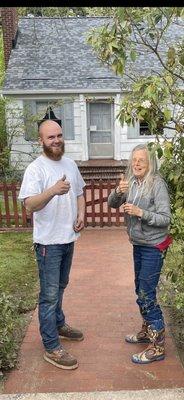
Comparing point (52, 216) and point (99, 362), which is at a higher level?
point (52, 216)

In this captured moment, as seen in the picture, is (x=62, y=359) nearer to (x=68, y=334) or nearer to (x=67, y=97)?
(x=68, y=334)

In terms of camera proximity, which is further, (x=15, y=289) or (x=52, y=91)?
(x=52, y=91)

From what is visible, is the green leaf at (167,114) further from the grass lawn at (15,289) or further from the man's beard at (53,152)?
the grass lawn at (15,289)

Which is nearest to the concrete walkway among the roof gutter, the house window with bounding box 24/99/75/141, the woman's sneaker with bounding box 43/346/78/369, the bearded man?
the woman's sneaker with bounding box 43/346/78/369

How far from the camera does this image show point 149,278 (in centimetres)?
333

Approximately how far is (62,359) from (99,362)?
335 millimetres

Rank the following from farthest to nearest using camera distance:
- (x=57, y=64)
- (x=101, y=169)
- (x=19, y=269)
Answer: (x=57, y=64)
(x=101, y=169)
(x=19, y=269)

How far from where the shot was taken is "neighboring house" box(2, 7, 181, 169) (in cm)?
1437

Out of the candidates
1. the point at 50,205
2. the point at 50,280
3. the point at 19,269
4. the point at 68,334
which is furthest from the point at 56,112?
the point at 50,280

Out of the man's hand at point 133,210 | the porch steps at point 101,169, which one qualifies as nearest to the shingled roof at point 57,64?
the porch steps at point 101,169

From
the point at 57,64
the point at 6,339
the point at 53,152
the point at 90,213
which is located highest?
the point at 57,64

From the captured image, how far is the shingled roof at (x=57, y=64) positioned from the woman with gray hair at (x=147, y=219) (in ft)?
36.1

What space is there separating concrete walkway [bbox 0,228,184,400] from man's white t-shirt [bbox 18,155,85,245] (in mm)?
1092

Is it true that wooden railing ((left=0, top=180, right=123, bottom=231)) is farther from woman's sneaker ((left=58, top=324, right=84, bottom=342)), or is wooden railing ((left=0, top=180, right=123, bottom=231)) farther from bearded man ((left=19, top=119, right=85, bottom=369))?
bearded man ((left=19, top=119, right=85, bottom=369))
